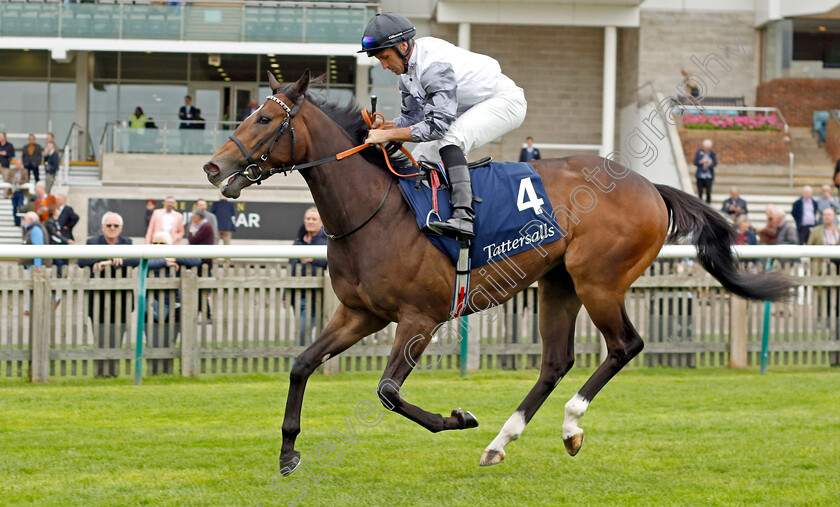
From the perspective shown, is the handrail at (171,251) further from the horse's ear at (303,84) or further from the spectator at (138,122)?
the spectator at (138,122)

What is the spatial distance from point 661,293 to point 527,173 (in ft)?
12.9

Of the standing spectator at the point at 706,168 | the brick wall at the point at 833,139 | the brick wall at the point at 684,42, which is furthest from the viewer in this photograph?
the brick wall at the point at 684,42

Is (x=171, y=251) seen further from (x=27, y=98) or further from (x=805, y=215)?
(x=27, y=98)

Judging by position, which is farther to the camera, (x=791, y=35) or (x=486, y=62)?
(x=791, y=35)

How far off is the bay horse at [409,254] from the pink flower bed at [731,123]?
608 inches

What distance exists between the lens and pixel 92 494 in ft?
13.6

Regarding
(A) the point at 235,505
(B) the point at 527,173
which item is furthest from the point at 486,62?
(A) the point at 235,505

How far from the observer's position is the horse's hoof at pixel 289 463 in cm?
442

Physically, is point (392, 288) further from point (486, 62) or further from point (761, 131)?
point (761, 131)

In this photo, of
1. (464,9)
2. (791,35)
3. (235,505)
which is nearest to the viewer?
(235,505)

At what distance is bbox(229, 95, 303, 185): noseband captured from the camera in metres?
4.27

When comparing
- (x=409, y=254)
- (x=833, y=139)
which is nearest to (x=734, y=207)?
(x=409, y=254)

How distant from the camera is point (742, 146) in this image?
778 inches

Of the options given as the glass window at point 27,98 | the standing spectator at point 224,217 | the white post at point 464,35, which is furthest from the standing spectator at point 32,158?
the white post at point 464,35
